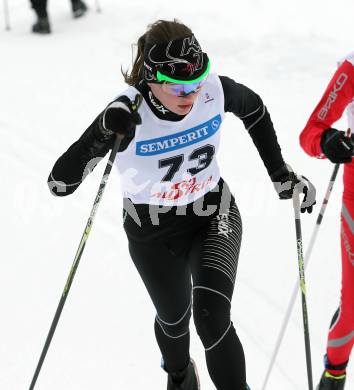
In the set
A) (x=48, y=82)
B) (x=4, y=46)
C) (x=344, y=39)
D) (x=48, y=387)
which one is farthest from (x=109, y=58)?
(x=48, y=387)

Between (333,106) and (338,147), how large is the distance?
→ 0.24m

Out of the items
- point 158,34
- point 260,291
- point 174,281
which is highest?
point 158,34

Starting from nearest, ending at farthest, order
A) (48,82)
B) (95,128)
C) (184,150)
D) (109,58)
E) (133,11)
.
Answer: (95,128), (184,150), (48,82), (109,58), (133,11)

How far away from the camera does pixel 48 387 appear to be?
404cm

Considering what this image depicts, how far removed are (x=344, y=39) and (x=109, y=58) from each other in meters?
2.99

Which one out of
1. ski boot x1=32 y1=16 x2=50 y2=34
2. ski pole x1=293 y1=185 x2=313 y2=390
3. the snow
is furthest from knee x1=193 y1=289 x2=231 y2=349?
ski boot x1=32 y1=16 x2=50 y2=34

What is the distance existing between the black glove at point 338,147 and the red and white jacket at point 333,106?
0.27ft

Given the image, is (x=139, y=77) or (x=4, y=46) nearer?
(x=139, y=77)

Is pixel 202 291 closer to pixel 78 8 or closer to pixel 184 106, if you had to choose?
pixel 184 106

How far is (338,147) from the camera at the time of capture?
3.27 meters

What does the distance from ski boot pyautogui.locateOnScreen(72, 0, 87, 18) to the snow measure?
0.09 m

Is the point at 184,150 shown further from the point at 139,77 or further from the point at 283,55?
the point at 283,55

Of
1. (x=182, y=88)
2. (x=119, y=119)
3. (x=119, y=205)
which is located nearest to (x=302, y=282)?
(x=182, y=88)

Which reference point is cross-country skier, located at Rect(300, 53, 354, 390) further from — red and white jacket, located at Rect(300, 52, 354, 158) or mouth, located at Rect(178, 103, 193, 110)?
mouth, located at Rect(178, 103, 193, 110)
